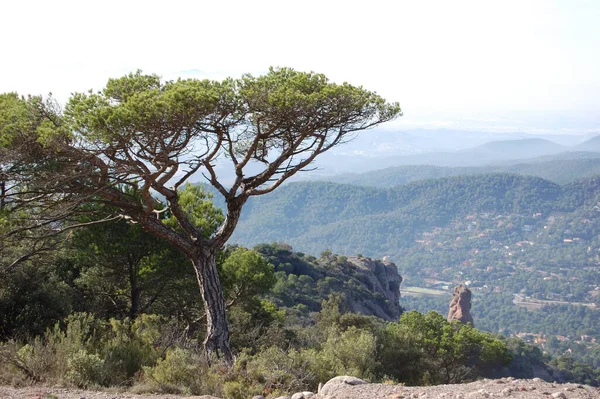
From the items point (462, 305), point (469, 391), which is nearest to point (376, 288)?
point (462, 305)

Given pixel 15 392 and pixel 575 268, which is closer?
pixel 15 392

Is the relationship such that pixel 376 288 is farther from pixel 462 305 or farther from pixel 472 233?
pixel 472 233

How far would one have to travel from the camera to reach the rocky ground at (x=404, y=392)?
193 inches

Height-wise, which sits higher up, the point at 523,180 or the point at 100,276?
the point at 100,276

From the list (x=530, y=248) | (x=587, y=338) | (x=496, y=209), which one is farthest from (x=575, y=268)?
(x=587, y=338)

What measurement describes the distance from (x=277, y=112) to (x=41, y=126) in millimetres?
3120

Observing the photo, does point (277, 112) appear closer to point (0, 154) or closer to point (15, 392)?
point (0, 154)

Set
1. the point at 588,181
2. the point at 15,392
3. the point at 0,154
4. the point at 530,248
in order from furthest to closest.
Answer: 1. the point at 588,181
2. the point at 530,248
3. the point at 0,154
4. the point at 15,392

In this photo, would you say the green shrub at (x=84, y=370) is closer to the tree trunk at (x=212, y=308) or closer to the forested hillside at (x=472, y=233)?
the tree trunk at (x=212, y=308)

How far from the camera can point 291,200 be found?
492 ft

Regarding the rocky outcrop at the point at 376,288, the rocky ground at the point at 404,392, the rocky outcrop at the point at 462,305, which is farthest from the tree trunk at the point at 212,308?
the rocky outcrop at the point at 462,305

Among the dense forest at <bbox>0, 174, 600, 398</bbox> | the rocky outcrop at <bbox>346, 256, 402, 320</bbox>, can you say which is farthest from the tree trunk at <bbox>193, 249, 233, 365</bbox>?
the rocky outcrop at <bbox>346, 256, 402, 320</bbox>

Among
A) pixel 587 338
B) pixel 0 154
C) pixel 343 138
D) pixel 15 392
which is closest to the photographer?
pixel 15 392

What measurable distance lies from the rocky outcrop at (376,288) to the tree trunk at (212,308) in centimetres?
2866
